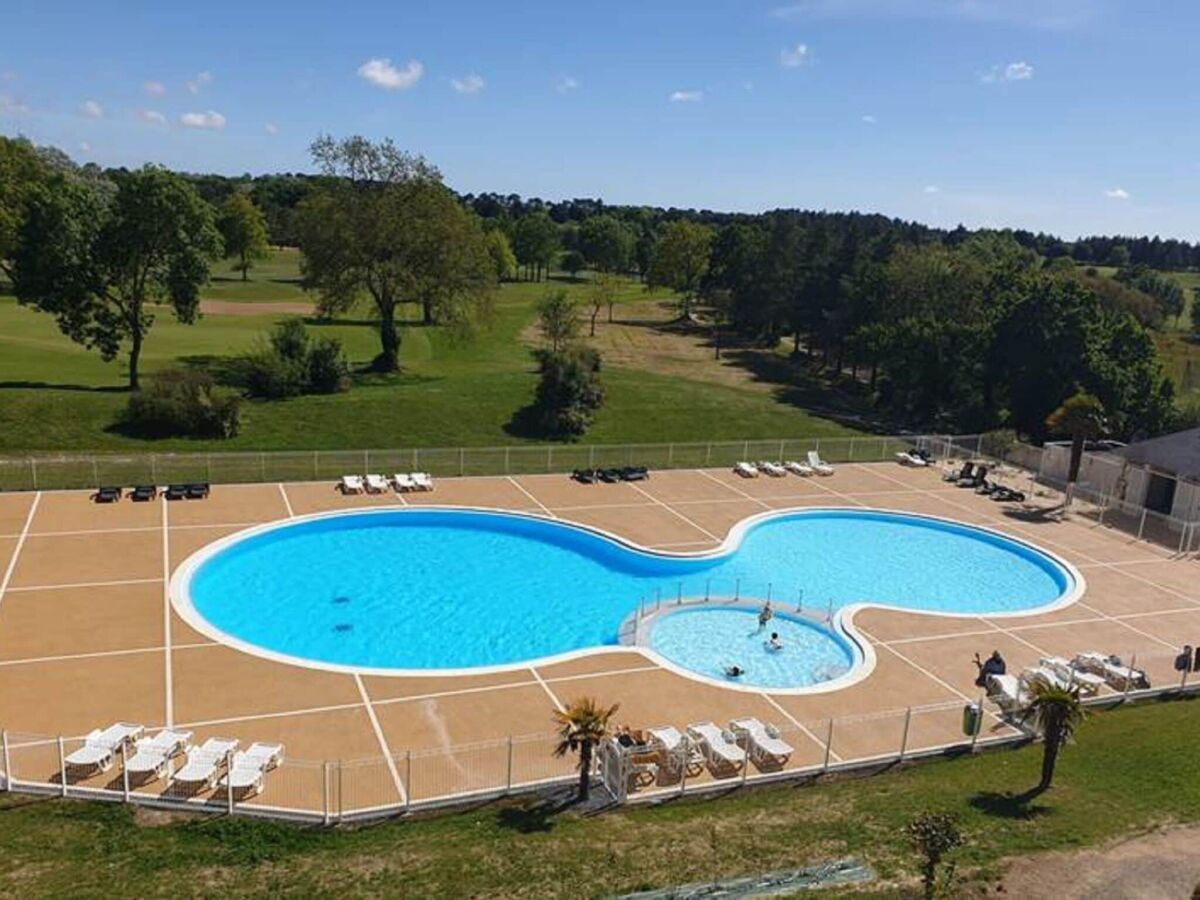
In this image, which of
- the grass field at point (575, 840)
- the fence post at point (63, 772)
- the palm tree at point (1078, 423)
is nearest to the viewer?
the grass field at point (575, 840)

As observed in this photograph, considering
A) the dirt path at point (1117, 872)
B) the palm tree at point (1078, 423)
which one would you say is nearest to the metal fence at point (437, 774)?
the dirt path at point (1117, 872)

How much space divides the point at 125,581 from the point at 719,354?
200 ft

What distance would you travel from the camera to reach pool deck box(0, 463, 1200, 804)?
19391 millimetres

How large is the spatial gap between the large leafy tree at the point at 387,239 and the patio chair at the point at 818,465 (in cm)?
2239

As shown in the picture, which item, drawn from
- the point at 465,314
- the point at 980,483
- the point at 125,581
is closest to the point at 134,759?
the point at 125,581

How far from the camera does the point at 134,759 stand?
16.5 metres

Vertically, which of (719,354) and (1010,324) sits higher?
(1010,324)

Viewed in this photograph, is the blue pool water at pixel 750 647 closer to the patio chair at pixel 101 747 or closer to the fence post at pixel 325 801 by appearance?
the fence post at pixel 325 801

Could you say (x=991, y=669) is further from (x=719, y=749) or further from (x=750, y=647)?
(x=719, y=749)

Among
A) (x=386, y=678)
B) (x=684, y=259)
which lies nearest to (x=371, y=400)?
(x=386, y=678)

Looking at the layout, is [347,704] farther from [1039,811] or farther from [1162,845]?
[1162,845]

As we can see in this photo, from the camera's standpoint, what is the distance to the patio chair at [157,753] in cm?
1644

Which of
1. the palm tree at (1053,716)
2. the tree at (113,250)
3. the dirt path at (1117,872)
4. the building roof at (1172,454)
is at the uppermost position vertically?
the tree at (113,250)

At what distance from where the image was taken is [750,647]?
25.9 meters
